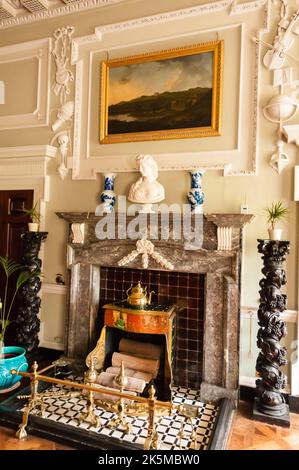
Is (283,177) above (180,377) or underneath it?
above

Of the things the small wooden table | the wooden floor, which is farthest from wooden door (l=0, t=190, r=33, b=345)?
the wooden floor

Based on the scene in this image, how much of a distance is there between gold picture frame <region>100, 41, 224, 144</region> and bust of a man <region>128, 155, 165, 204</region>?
1.29ft

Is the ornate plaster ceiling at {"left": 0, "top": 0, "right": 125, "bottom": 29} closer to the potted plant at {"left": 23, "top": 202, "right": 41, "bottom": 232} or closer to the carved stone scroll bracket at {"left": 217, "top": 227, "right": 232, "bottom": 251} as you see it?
the potted plant at {"left": 23, "top": 202, "right": 41, "bottom": 232}

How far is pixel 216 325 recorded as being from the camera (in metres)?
3.60

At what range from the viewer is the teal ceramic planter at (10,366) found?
3504 millimetres

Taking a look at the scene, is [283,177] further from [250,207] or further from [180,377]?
[180,377]

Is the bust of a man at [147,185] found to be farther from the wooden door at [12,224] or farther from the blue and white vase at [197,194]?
the wooden door at [12,224]

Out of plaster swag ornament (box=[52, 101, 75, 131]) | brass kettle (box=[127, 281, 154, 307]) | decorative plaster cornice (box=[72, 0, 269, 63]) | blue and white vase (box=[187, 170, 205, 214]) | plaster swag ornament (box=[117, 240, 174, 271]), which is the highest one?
decorative plaster cornice (box=[72, 0, 269, 63])

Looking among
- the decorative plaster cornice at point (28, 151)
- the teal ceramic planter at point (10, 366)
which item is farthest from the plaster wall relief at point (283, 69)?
the teal ceramic planter at point (10, 366)

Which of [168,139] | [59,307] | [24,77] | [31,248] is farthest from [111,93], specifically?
[59,307]

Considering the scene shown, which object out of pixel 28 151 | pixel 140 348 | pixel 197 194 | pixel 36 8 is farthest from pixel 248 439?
pixel 36 8

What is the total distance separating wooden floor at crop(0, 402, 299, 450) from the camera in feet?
8.95

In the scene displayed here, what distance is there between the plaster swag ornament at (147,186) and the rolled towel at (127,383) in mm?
1892
